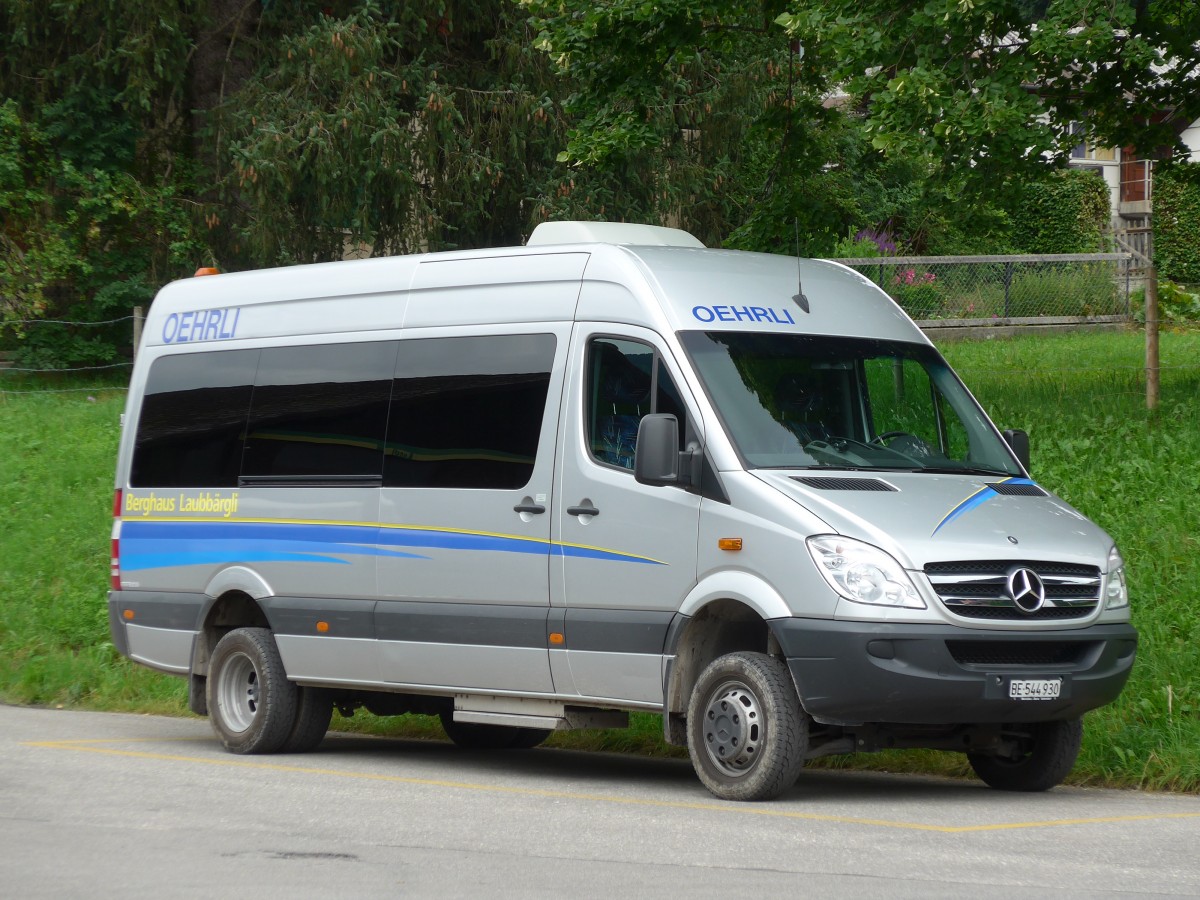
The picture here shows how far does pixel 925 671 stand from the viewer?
27.1 feet

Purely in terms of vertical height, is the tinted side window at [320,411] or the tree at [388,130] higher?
the tree at [388,130]

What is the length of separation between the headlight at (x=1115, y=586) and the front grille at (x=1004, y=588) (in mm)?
89

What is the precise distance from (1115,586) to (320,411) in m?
4.74

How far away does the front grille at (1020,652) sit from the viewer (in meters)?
8.39

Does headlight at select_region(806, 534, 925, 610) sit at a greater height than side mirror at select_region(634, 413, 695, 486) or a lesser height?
lesser

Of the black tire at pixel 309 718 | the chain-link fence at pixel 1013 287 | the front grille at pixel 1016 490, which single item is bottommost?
the black tire at pixel 309 718

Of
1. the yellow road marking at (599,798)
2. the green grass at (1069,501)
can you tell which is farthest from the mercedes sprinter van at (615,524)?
the green grass at (1069,501)

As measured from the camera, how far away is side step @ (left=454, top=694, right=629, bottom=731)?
976 centimetres

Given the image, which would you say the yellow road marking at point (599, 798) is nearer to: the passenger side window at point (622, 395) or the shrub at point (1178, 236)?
the passenger side window at point (622, 395)

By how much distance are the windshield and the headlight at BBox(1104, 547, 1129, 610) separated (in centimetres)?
84

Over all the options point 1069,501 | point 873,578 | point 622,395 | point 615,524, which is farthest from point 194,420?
point 1069,501

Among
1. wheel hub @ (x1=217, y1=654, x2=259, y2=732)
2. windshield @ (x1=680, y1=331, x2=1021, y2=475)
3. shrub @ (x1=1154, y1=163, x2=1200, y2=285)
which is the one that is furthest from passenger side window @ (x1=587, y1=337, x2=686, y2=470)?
shrub @ (x1=1154, y1=163, x2=1200, y2=285)

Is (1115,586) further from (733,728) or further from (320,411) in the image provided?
(320,411)

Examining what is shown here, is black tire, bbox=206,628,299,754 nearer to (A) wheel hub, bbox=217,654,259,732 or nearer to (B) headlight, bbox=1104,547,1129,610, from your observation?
(A) wheel hub, bbox=217,654,259,732
